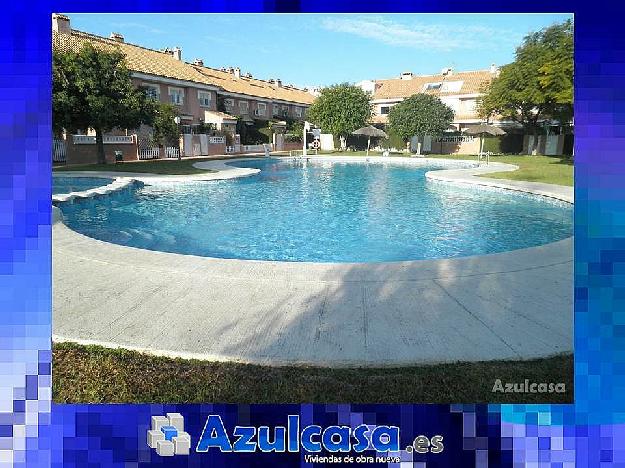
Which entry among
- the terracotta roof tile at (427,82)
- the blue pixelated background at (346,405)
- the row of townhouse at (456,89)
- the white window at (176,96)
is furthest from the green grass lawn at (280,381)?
the terracotta roof tile at (427,82)

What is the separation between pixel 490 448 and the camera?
2.76 meters

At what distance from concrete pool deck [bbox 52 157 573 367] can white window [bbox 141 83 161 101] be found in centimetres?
1659

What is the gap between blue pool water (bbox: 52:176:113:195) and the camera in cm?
→ 1373

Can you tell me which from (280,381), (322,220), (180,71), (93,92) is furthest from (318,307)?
(180,71)

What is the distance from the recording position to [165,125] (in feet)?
70.4

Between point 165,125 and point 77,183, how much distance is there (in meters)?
7.02

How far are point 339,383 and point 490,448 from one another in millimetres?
994

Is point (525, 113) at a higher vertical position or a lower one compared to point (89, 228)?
higher

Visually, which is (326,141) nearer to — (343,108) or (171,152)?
(343,108)

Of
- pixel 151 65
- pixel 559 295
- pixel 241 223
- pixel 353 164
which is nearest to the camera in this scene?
pixel 559 295

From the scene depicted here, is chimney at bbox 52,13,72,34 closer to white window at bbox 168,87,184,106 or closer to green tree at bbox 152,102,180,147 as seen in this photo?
green tree at bbox 152,102,180,147

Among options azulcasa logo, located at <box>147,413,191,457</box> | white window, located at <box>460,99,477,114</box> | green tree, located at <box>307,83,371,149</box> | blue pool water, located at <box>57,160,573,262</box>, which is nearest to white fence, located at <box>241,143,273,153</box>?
green tree, located at <box>307,83,371,149</box>

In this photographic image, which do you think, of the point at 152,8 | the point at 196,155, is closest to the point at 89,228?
the point at 152,8

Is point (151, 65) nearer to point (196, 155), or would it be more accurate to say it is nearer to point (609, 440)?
point (196, 155)
